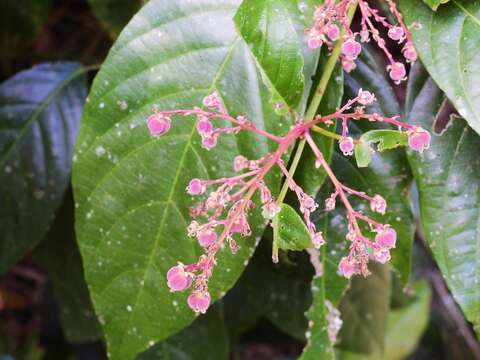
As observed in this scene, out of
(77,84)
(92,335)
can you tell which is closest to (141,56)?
(77,84)

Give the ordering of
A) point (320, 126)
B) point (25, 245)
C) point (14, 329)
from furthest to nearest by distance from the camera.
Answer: point (14, 329) → point (25, 245) → point (320, 126)

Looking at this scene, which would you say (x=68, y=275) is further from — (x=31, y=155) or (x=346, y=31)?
(x=346, y=31)

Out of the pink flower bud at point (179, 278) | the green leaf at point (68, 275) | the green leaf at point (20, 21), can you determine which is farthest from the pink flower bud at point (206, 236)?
the green leaf at point (20, 21)

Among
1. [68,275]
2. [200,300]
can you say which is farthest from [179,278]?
[68,275]

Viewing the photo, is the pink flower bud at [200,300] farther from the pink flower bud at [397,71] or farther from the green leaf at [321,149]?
the pink flower bud at [397,71]

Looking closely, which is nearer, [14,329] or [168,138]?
[168,138]

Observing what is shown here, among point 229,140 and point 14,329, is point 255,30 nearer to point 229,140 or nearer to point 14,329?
point 229,140
